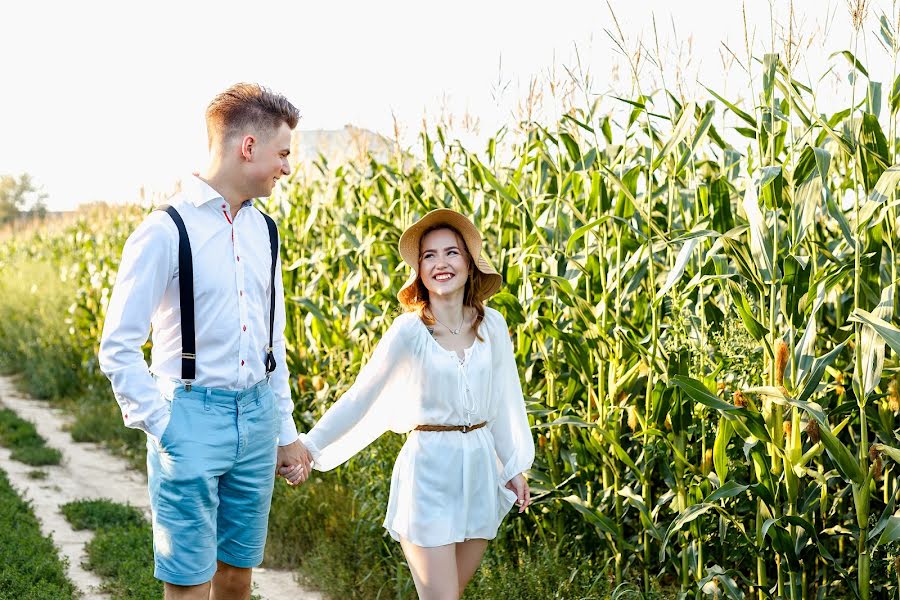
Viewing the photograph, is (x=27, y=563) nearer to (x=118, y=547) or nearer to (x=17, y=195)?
(x=118, y=547)

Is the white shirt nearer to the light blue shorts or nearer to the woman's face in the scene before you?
the light blue shorts

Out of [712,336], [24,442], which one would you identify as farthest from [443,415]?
[24,442]

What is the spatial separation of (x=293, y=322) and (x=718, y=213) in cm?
379

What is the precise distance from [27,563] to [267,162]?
2858mm

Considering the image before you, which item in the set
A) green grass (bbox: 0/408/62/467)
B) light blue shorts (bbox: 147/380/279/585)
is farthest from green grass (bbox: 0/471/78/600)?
light blue shorts (bbox: 147/380/279/585)

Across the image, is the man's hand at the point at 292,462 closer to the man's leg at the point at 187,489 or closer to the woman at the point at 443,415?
the woman at the point at 443,415

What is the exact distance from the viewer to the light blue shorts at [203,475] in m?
2.56

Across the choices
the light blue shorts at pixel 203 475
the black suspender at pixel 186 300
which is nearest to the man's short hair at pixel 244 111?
the black suspender at pixel 186 300

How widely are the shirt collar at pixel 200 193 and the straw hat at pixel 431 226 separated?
2.13 ft

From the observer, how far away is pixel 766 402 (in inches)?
131

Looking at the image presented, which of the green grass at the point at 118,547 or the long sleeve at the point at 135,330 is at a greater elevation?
the long sleeve at the point at 135,330

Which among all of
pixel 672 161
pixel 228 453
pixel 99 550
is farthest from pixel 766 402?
pixel 99 550

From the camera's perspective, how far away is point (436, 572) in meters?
2.91

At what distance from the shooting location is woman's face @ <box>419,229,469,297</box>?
3055 millimetres
